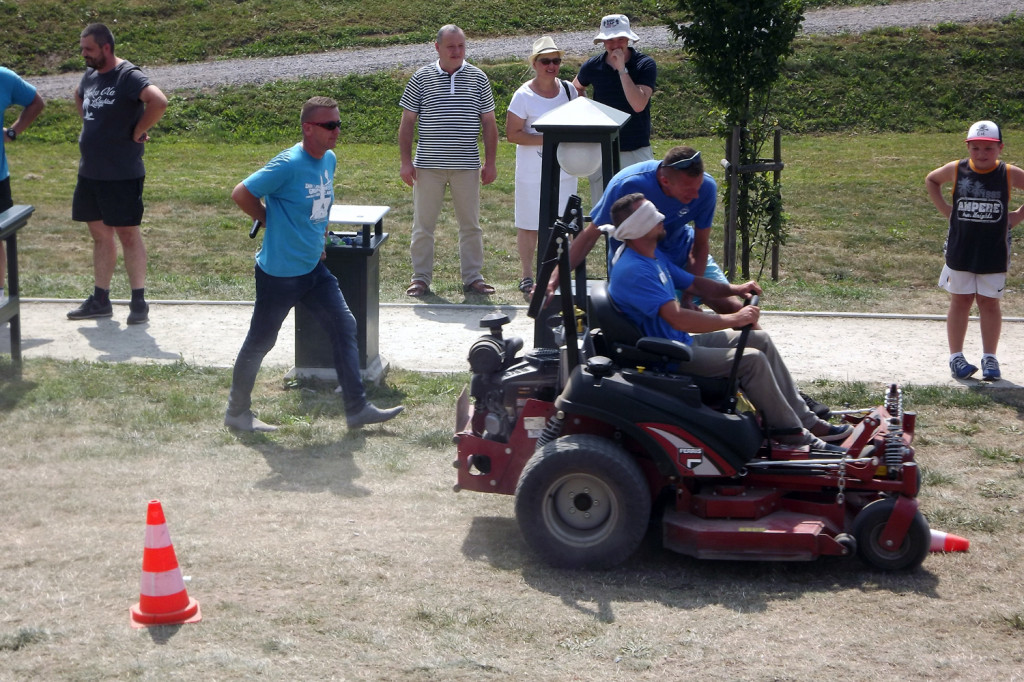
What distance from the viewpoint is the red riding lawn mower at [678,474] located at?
A: 188 inches

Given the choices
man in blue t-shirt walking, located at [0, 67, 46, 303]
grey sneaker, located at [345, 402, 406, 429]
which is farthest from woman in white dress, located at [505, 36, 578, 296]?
man in blue t-shirt walking, located at [0, 67, 46, 303]

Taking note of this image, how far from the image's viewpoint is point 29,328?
8703 mm

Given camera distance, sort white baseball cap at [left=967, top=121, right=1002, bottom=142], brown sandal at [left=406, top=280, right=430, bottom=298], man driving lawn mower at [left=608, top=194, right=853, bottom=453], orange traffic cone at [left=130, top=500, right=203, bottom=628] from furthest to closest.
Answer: brown sandal at [left=406, top=280, right=430, bottom=298]
white baseball cap at [left=967, top=121, right=1002, bottom=142]
man driving lawn mower at [left=608, top=194, right=853, bottom=453]
orange traffic cone at [left=130, top=500, right=203, bottom=628]

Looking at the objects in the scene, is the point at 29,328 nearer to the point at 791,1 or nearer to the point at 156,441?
the point at 156,441

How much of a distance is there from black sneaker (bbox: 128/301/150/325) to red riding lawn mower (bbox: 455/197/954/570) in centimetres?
465

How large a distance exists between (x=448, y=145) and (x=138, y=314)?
2.81 meters

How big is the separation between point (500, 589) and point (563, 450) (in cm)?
61

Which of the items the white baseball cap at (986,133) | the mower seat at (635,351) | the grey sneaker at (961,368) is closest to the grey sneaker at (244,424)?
the mower seat at (635,351)

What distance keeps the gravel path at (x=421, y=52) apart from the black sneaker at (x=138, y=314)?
49.0 feet

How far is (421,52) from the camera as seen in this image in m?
25.4

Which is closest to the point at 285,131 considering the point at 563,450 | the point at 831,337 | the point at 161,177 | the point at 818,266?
the point at 161,177

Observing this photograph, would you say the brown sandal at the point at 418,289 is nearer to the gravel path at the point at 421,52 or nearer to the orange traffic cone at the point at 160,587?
the orange traffic cone at the point at 160,587

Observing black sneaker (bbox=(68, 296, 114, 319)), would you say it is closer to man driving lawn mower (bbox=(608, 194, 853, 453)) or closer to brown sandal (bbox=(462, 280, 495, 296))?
brown sandal (bbox=(462, 280, 495, 296))

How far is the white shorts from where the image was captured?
751cm
